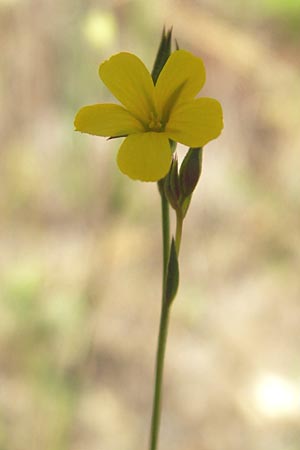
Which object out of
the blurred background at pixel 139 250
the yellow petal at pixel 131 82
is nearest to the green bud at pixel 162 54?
the yellow petal at pixel 131 82

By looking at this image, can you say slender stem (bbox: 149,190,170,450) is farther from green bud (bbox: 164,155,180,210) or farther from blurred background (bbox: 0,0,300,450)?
blurred background (bbox: 0,0,300,450)

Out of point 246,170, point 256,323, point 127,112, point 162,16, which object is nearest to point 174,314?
point 256,323

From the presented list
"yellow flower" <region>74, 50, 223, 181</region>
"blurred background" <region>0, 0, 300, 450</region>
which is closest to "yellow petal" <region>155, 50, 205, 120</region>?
"yellow flower" <region>74, 50, 223, 181</region>

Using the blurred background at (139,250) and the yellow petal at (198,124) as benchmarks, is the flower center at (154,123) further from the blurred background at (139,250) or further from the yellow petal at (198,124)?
the blurred background at (139,250)

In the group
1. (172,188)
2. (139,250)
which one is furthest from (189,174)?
(139,250)

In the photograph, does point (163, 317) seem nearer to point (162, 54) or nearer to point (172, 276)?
point (172, 276)

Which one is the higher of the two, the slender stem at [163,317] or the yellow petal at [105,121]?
the yellow petal at [105,121]

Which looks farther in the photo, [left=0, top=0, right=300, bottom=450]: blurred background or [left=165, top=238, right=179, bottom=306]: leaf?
[left=0, top=0, right=300, bottom=450]: blurred background

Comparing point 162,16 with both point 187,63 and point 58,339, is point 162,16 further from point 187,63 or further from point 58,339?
point 187,63
